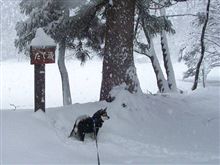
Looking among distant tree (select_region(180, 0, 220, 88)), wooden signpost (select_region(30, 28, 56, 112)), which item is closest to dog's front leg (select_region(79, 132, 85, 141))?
wooden signpost (select_region(30, 28, 56, 112))

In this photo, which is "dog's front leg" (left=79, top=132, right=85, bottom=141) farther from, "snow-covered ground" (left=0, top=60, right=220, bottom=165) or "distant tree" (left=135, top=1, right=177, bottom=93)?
"distant tree" (left=135, top=1, right=177, bottom=93)

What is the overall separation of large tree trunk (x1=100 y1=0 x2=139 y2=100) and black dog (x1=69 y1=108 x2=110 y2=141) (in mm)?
1618

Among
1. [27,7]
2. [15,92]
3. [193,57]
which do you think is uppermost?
[27,7]

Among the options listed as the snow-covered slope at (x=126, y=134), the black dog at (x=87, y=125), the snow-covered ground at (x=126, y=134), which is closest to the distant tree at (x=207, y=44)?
the snow-covered ground at (x=126, y=134)

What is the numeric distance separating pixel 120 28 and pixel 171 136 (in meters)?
2.61

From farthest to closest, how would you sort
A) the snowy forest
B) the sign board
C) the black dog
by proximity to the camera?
the sign board → the black dog → the snowy forest

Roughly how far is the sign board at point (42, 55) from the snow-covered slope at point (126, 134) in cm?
105

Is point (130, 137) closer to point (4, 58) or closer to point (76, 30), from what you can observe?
point (76, 30)

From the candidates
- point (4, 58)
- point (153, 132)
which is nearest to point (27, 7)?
point (153, 132)

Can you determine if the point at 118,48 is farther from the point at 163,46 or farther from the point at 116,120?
the point at 163,46

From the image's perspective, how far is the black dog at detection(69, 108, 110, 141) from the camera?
7656 mm

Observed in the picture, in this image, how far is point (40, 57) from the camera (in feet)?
27.2

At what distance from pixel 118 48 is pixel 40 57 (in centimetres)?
192

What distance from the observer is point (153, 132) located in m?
8.84
